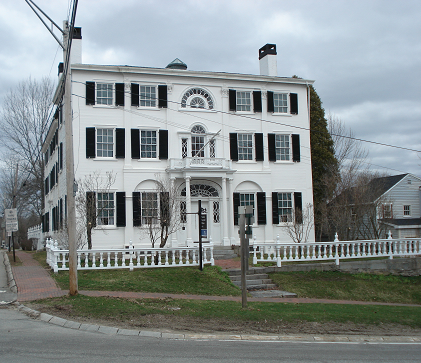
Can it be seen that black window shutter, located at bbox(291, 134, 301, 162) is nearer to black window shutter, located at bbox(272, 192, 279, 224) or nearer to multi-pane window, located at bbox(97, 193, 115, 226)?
black window shutter, located at bbox(272, 192, 279, 224)

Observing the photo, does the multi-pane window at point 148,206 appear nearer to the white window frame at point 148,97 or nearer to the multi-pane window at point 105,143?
the multi-pane window at point 105,143

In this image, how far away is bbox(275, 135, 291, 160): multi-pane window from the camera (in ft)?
88.2

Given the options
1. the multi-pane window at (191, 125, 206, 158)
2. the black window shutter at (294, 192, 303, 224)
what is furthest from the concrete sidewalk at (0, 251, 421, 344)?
the multi-pane window at (191, 125, 206, 158)

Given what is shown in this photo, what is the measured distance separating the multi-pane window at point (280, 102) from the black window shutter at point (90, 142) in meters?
11.0

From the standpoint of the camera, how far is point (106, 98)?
24141 mm

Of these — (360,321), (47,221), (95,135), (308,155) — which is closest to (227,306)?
(360,321)

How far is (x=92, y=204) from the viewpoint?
2025 centimetres

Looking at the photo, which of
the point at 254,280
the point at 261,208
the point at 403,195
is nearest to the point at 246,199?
the point at 261,208

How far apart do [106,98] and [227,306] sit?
15.6 meters

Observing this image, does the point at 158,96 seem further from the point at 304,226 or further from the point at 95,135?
the point at 304,226

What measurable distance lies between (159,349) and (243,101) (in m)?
20.4

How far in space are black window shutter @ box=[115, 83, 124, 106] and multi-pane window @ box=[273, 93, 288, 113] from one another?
9.20 meters

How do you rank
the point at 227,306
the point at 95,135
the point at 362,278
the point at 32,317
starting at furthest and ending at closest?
the point at 95,135 < the point at 362,278 < the point at 227,306 < the point at 32,317

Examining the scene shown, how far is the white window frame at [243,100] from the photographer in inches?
1041
